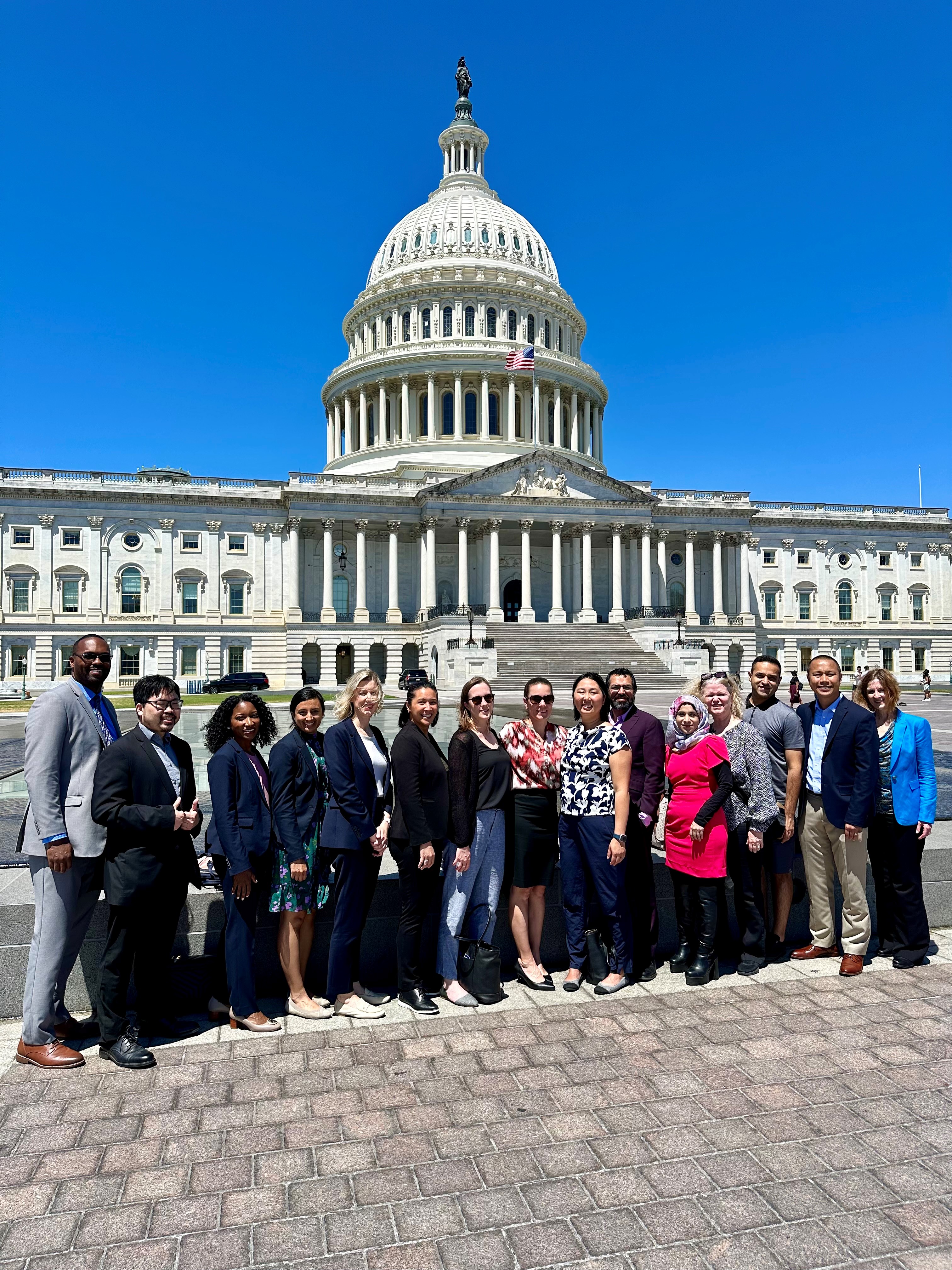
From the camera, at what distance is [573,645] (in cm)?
5453

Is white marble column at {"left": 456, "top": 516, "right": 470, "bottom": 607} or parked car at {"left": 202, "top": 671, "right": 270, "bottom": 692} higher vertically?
white marble column at {"left": 456, "top": 516, "right": 470, "bottom": 607}

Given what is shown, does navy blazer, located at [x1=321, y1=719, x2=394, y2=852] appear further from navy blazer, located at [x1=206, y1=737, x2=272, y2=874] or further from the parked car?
the parked car

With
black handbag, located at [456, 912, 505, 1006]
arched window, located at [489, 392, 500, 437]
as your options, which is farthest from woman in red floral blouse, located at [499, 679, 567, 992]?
arched window, located at [489, 392, 500, 437]

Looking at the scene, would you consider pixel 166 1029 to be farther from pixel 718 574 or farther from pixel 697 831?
pixel 718 574

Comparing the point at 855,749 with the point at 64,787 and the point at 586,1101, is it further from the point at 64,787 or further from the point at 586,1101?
the point at 64,787

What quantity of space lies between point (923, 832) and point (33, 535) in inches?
2499

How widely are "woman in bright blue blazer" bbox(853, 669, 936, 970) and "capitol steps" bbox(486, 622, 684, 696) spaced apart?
3549cm

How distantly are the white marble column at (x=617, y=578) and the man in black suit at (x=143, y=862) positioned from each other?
58.1 m

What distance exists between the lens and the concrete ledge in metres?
6.56

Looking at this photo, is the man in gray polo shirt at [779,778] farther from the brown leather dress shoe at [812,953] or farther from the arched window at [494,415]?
the arched window at [494,415]

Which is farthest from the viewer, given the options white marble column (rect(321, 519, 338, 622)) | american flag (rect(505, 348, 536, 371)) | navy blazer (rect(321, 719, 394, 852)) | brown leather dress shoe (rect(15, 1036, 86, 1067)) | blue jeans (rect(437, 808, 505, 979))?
american flag (rect(505, 348, 536, 371))

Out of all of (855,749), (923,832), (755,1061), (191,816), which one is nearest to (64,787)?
(191,816)

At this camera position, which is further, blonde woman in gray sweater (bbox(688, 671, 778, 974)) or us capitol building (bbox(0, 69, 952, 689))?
us capitol building (bbox(0, 69, 952, 689))

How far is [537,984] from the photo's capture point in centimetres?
707
